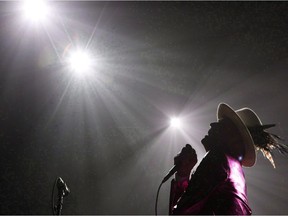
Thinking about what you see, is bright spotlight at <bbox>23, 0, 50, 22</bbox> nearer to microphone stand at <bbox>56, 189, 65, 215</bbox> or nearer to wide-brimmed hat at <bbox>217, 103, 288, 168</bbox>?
microphone stand at <bbox>56, 189, 65, 215</bbox>

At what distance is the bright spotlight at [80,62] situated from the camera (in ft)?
21.3

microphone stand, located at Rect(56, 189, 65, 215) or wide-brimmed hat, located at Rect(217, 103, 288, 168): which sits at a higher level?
wide-brimmed hat, located at Rect(217, 103, 288, 168)

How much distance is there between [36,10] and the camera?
551cm

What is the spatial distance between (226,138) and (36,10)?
471cm

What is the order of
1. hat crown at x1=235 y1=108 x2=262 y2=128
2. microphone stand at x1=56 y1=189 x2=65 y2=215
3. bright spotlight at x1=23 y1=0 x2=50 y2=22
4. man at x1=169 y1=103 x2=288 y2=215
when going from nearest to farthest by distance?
man at x1=169 y1=103 x2=288 y2=215, hat crown at x1=235 y1=108 x2=262 y2=128, microphone stand at x1=56 y1=189 x2=65 y2=215, bright spotlight at x1=23 y1=0 x2=50 y2=22

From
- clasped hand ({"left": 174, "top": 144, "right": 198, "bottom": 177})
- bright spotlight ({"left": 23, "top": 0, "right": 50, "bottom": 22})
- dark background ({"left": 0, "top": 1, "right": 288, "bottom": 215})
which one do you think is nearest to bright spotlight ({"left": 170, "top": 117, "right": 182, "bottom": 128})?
dark background ({"left": 0, "top": 1, "right": 288, "bottom": 215})

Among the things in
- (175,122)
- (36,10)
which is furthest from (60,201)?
(175,122)

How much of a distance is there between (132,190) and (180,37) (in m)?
4.82

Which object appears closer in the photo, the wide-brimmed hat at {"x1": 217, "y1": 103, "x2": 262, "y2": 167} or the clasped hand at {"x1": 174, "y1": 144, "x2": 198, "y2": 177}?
the wide-brimmed hat at {"x1": 217, "y1": 103, "x2": 262, "y2": 167}

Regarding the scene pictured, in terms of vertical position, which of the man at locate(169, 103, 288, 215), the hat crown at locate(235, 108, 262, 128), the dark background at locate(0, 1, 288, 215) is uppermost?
the dark background at locate(0, 1, 288, 215)

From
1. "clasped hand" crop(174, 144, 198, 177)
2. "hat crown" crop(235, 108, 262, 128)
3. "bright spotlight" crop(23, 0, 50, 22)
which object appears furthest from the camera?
"bright spotlight" crop(23, 0, 50, 22)

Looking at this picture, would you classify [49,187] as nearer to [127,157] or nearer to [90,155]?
[90,155]

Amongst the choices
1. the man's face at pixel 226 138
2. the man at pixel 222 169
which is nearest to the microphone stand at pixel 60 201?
the man at pixel 222 169

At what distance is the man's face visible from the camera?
6.68 feet
